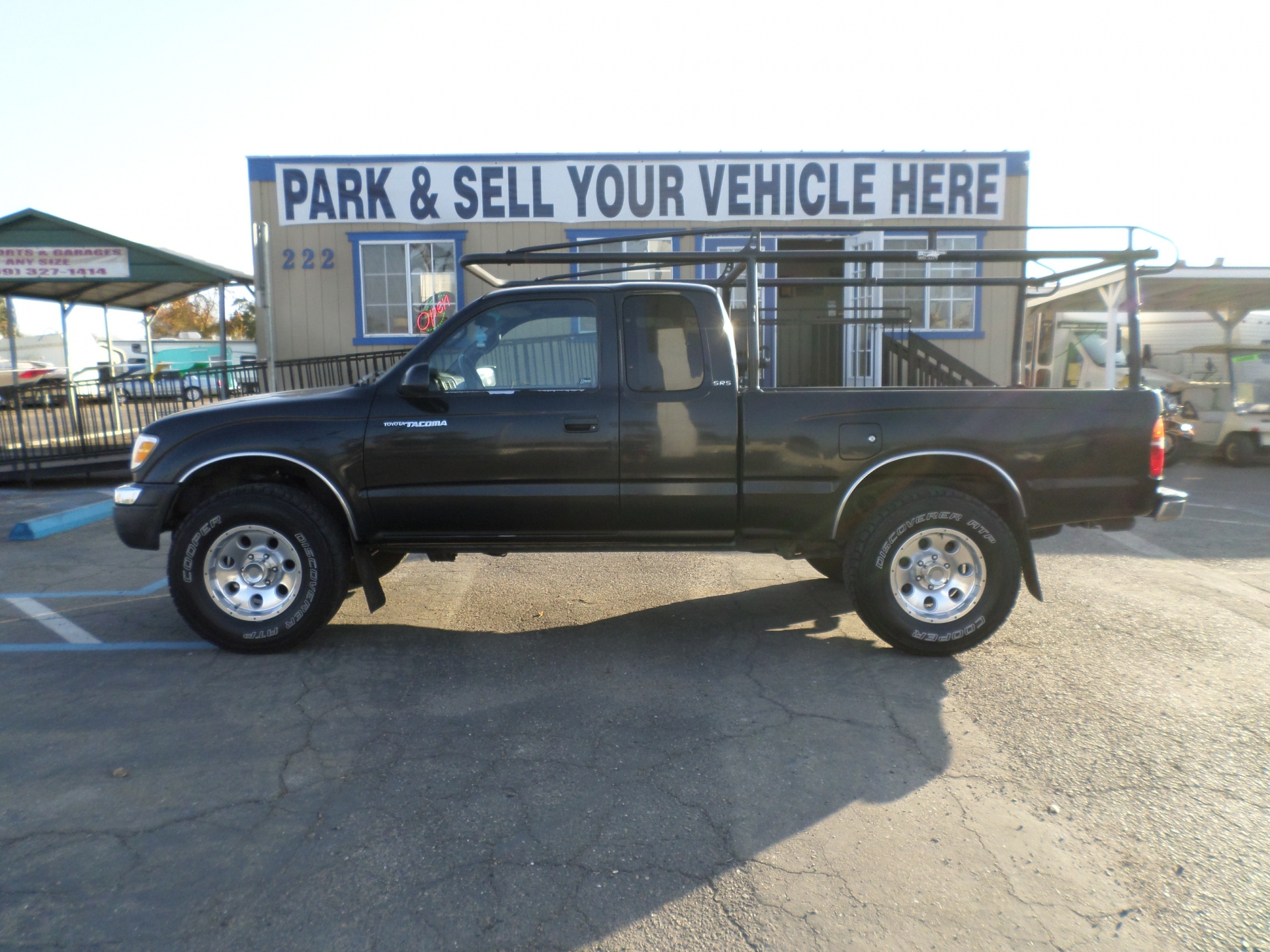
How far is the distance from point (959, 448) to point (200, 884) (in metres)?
3.92

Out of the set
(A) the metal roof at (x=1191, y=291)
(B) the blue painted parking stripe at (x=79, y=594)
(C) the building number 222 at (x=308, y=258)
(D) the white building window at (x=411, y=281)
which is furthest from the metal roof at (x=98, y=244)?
(A) the metal roof at (x=1191, y=291)

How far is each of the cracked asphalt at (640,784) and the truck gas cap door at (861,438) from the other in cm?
114

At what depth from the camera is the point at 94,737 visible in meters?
3.71

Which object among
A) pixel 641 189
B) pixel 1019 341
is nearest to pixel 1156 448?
pixel 1019 341

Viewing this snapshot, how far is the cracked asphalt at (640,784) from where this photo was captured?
251cm

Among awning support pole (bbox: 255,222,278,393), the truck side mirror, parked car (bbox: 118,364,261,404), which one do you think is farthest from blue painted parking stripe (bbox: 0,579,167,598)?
parked car (bbox: 118,364,261,404)

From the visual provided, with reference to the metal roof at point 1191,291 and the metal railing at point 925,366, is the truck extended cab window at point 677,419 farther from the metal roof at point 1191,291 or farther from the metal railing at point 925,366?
the metal roof at point 1191,291

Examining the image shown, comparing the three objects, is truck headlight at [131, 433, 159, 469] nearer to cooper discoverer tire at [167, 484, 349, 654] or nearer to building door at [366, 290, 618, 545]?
cooper discoverer tire at [167, 484, 349, 654]

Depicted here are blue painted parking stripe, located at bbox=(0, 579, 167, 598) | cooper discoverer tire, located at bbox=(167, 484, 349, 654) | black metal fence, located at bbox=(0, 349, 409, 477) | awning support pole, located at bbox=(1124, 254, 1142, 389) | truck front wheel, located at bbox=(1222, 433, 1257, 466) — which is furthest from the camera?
truck front wheel, located at bbox=(1222, 433, 1257, 466)

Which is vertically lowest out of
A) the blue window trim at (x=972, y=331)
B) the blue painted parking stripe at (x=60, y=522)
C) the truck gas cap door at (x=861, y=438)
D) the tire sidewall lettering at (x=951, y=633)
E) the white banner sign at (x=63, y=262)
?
the tire sidewall lettering at (x=951, y=633)

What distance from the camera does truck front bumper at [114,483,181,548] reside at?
472cm

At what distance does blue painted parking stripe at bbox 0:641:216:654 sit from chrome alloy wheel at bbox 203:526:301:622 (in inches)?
15.3

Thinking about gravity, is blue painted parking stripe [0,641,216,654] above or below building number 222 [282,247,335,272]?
below

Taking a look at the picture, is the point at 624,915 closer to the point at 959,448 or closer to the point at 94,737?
the point at 94,737
